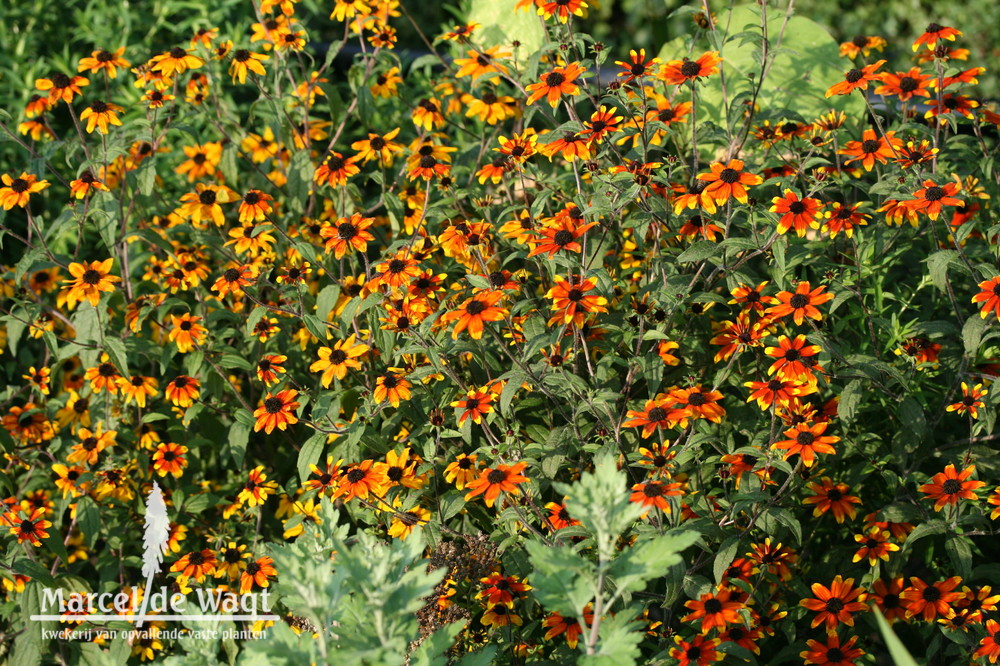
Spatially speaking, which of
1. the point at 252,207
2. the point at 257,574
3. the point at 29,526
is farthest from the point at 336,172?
the point at 29,526

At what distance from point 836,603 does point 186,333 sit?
5.96 feet

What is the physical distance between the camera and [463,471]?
2420mm

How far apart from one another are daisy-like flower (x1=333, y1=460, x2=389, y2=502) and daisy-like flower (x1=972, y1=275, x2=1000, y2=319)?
142cm

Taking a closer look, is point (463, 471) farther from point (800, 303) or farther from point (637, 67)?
point (637, 67)

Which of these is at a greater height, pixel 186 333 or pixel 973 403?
pixel 186 333

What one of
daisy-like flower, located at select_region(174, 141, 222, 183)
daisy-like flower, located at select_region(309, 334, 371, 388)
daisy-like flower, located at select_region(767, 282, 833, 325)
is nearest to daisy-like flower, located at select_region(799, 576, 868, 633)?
daisy-like flower, located at select_region(767, 282, 833, 325)

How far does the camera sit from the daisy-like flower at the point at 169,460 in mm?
2723

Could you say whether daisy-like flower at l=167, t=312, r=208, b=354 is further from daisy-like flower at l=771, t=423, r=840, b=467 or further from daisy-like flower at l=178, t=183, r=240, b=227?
daisy-like flower at l=771, t=423, r=840, b=467

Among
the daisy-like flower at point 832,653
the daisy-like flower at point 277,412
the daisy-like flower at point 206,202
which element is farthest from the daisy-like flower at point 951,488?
the daisy-like flower at point 206,202

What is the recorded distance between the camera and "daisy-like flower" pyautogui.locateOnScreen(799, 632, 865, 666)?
225 centimetres

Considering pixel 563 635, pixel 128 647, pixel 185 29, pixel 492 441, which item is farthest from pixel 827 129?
pixel 185 29

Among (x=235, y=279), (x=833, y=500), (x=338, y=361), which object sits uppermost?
(x=235, y=279)

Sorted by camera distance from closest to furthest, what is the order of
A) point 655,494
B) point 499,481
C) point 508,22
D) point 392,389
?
point 655,494
point 499,481
point 392,389
point 508,22

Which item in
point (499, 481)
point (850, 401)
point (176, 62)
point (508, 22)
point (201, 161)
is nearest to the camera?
point (499, 481)
